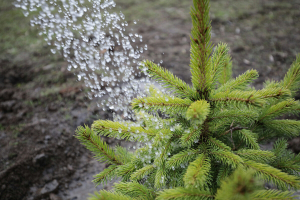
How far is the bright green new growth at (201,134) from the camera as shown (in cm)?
84

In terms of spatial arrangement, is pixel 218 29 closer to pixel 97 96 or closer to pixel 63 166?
pixel 97 96

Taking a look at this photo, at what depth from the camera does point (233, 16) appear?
18.1 feet

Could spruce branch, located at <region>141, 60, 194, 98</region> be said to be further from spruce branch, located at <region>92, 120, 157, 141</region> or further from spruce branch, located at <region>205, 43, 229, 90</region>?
spruce branch, located at <region>92, 120, 157, 141</region>

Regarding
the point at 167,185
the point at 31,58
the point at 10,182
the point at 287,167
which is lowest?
the point at 10,182

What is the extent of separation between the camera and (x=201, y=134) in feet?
3.82

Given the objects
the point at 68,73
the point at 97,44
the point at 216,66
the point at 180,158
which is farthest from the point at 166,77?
the point at 97,44

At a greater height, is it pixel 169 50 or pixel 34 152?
pixel 169 50

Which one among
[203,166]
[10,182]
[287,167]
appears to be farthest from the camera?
[10,182]

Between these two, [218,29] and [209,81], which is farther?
[218,29]

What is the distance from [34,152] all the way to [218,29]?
5070 mm

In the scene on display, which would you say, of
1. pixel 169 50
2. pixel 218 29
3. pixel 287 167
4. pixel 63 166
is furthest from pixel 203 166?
pixel 218 29

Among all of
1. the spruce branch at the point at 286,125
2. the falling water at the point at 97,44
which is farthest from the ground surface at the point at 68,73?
the spruce branch at the point at 286,125

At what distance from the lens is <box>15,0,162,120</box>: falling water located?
3.49 meters

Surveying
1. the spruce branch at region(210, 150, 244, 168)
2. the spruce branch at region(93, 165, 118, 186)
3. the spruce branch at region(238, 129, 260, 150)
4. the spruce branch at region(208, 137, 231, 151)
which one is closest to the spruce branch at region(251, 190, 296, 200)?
the spruce branch at region(210, 150, 244, 168)
